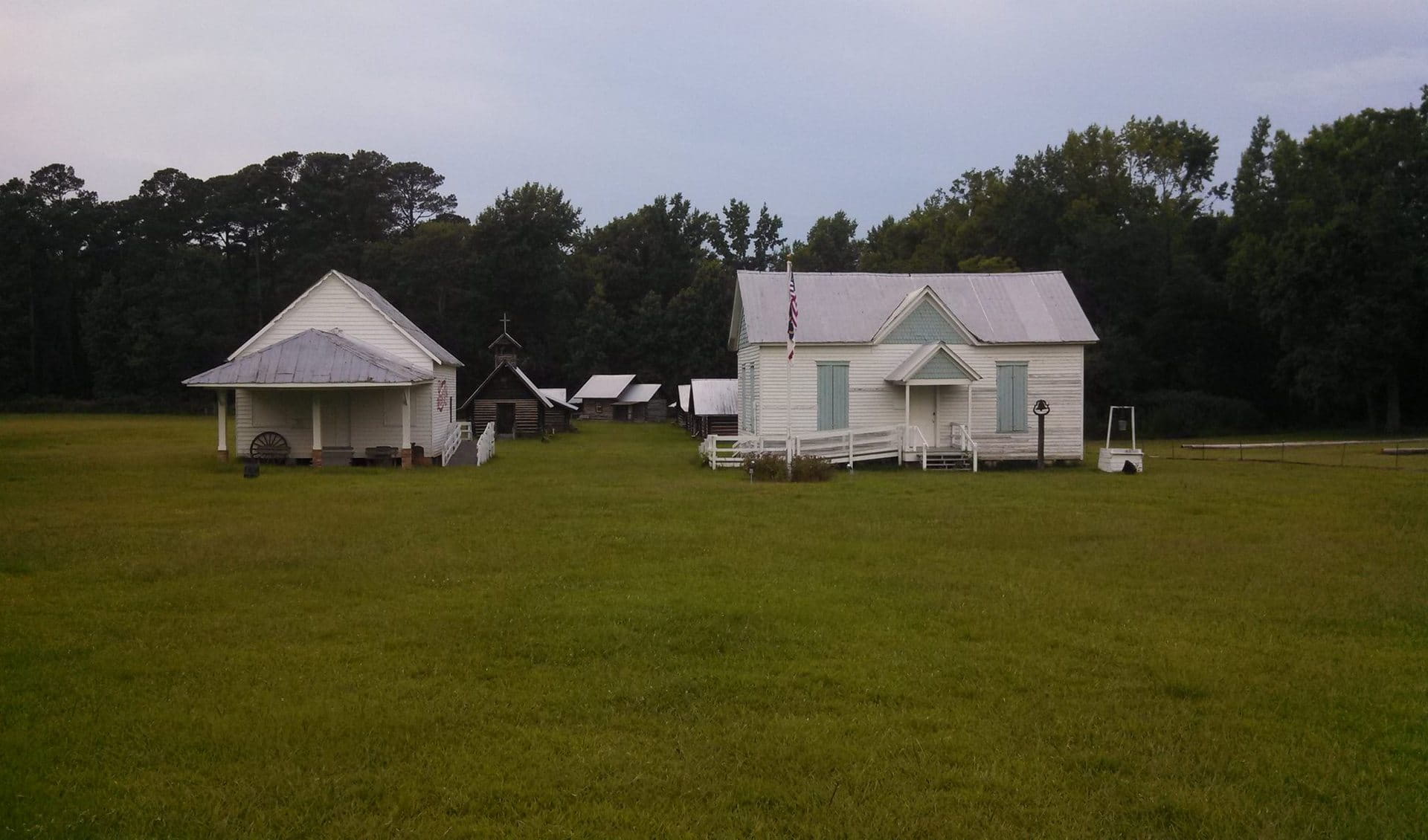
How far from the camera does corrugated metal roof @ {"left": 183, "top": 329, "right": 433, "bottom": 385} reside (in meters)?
27.4

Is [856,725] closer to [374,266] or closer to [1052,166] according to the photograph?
[1052,166]

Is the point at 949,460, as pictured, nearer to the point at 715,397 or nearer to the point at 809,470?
the point at 809,470

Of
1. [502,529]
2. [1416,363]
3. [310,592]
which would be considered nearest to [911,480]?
[502,529]

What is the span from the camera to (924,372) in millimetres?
29500

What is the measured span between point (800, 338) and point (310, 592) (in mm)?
20719

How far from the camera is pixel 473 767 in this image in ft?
20.2

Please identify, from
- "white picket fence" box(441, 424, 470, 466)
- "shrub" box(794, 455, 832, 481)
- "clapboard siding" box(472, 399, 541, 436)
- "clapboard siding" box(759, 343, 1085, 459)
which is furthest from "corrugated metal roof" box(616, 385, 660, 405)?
"shrub" box(794, 455, 832, 481)

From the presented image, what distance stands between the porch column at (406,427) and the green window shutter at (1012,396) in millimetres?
16324

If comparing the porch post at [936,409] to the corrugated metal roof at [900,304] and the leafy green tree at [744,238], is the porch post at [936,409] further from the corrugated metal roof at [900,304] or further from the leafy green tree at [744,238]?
the leafy green tree at [744,238]

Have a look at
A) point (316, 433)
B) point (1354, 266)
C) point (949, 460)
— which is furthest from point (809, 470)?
point (1354, 266)

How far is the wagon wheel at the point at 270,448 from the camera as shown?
28.9m

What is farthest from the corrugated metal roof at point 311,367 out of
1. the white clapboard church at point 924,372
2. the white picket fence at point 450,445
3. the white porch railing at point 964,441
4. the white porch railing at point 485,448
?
A: the white porch railing at point 964,441

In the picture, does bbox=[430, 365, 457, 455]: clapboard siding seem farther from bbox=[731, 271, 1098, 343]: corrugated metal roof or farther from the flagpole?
the flagpole

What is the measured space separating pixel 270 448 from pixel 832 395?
1527 cm
